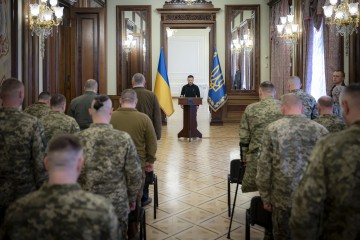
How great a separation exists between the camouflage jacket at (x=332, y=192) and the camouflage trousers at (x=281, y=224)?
1003 millimetres

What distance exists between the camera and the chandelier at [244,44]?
13449 mm

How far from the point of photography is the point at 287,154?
3.06 meters

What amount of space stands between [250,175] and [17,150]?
2109 mm

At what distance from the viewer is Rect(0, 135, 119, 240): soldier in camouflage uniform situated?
1.73 m

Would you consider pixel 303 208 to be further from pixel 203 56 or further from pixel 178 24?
pixel 203 56

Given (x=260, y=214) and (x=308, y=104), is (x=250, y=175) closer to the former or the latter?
(x=260, y=214)

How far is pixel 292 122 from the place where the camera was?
310 centimetres

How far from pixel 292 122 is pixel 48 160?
1.87 metres

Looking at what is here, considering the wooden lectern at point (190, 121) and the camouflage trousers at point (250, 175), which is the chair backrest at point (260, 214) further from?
the wooden lectern at point (190, 121)

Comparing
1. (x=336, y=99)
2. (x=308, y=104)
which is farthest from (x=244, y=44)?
(x=308, y=104)

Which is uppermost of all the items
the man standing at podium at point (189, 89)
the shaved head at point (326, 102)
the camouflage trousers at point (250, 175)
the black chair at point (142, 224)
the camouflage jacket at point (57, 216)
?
the man standing at podium at point (189, 89)

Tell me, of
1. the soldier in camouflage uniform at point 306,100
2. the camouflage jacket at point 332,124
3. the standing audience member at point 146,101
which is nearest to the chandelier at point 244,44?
the soldier in camouflage uniform at point 306,100

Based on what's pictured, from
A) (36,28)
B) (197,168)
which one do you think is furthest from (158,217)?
(36,28)

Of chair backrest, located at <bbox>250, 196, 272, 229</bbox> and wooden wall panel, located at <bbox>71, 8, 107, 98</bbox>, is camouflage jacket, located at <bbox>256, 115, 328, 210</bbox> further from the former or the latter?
wooden wall panel, located at <bbox>71, 8, 107, 98</bbox>
